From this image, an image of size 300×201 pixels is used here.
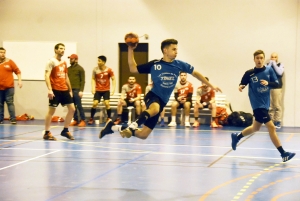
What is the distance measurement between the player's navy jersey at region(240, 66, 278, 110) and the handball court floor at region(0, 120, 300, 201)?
114cm

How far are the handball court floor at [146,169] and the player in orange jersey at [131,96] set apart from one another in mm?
3604

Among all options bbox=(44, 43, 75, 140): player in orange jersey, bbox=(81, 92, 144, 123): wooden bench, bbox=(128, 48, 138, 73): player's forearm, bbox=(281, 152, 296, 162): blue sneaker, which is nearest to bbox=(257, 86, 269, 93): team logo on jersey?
bbox=(281, 152, 296, 162): blue sneaker

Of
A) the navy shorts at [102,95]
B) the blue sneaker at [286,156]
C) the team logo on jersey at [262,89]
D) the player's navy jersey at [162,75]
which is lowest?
the blue sneaker at [286,156]

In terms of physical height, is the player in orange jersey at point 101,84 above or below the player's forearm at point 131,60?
below

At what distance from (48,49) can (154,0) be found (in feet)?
14.6

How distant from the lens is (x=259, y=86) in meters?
9.91

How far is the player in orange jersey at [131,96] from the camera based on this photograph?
693 inches

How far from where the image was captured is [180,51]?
1880cm

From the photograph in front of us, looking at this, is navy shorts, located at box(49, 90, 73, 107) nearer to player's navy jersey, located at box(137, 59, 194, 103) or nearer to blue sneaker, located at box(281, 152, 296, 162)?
player's navy jersey, located at box(137, 59, 194, 103)

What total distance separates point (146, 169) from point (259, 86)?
280 cm

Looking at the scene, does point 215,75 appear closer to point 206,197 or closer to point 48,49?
point 48,49

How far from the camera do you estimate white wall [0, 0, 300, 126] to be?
1791 centimetres

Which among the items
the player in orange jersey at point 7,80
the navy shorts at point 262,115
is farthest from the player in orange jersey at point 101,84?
the navy shorts at point 262,115

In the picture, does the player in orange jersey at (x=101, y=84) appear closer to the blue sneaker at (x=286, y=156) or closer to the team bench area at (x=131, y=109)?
the team bench area at (x=131, y=109)
